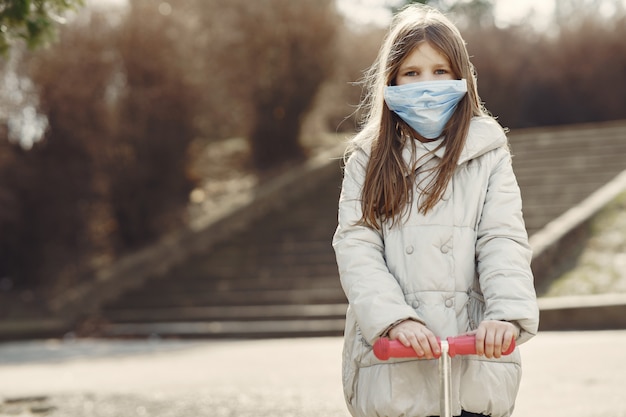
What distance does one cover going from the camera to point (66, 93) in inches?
543

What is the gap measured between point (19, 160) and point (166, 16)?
338 centimetres

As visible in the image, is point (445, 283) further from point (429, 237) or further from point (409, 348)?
point (409, 348)

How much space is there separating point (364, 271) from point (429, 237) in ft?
0.72

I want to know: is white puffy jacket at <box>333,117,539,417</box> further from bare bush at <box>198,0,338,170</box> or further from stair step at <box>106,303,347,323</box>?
bare bush at <box>198,0,338,170</box>

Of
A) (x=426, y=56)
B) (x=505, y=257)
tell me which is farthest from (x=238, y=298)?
(x=505, y=257)

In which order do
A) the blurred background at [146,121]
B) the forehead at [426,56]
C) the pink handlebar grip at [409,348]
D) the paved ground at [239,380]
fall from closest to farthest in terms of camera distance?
1. the pink handlebar grip at [409,348]
2. the forehead at [426,56]
3. the paved ground at [239,380]
4. the blurred background at [146,121]

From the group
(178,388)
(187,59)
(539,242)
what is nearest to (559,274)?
(539,242)

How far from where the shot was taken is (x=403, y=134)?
2.94 meters

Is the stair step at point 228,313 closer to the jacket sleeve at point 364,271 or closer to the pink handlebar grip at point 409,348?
the jacket sleeve at point 364,271

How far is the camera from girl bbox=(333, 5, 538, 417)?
104 inches

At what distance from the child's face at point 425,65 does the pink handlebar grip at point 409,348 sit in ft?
2.85

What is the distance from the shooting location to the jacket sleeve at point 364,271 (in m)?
2.60

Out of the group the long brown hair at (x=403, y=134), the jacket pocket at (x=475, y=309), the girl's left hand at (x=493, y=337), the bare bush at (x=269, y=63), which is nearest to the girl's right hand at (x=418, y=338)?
the girl's left hand at (x=493, y=337)

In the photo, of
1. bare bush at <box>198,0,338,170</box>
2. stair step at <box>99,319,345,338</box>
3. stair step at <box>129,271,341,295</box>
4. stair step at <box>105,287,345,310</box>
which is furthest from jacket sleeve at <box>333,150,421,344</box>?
bare bush at <box>198,0,338,170</box>
